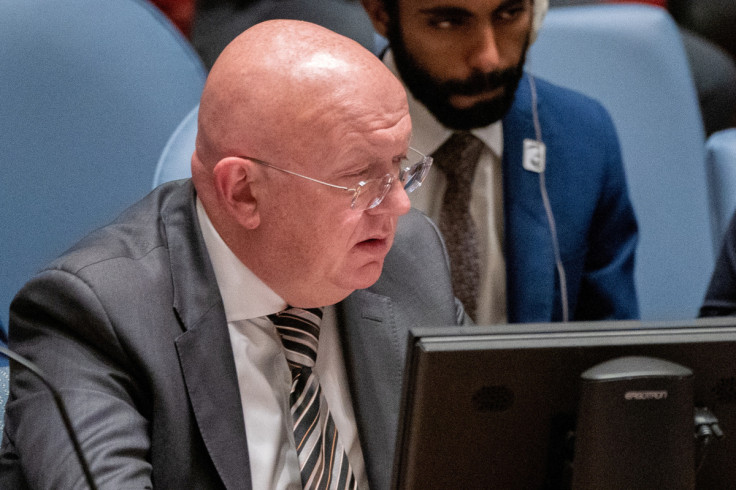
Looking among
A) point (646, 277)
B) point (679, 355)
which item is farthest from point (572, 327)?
point (646, 277)

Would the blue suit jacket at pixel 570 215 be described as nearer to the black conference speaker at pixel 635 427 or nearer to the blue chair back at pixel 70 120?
the blue chair back at pixel 70 120

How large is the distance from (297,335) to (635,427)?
504 millimetres

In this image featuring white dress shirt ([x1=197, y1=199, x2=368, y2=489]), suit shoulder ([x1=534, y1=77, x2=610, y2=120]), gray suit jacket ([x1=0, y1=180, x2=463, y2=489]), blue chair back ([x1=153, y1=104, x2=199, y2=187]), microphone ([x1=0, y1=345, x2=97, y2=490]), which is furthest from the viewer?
suit shoulder ([x1=534, y1=77, x2=610, y2=120])

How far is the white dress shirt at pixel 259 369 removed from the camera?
1.14 m

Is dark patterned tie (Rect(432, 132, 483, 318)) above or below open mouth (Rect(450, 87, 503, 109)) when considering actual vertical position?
below

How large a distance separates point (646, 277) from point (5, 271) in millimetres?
1366

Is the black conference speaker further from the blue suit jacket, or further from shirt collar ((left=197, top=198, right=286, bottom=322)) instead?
the blue suit jacket

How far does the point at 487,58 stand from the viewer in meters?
1.61

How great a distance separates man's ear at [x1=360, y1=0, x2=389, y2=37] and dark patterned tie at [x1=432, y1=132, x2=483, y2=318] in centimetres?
24

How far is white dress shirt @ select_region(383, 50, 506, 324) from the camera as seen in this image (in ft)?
5.58

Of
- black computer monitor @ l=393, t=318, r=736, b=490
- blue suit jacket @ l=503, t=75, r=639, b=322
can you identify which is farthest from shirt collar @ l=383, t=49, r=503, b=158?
black computer monitor @ l=393, t=318, r=736, b=490

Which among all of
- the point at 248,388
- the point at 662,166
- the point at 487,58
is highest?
the point at 487,58

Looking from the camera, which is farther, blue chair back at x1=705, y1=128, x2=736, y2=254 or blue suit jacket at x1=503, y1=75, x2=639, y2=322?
blue chair back at x1=705, y1=128, x2=736, y2=254

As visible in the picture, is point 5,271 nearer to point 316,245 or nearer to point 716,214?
point 316,245
